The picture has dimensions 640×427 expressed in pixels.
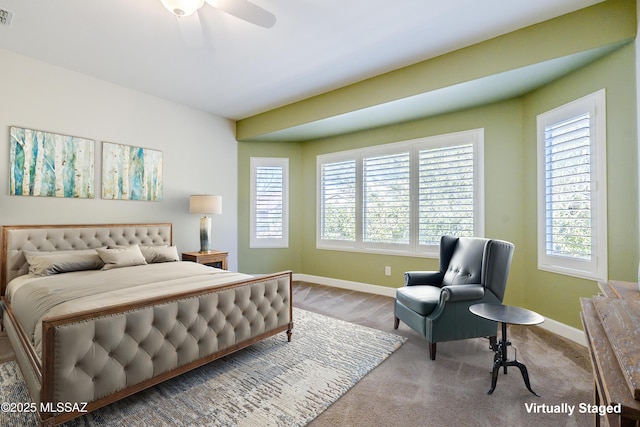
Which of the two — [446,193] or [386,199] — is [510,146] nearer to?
[446,193]

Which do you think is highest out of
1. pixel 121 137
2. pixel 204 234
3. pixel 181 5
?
pixel 181 5

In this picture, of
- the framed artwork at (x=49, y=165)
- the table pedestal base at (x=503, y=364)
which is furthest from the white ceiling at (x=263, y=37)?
the table pedestal base at (x=503, y=364)

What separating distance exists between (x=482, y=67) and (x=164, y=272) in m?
3.77

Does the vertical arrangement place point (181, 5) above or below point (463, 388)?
above

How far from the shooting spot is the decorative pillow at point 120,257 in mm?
3227

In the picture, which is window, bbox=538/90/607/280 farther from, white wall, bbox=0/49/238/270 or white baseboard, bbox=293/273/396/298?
white wall, bbox=0/49/238/270

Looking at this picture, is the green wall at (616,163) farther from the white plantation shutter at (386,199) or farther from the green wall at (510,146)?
the white plantation shutter at (386,199)

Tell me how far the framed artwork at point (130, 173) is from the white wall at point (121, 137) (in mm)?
75

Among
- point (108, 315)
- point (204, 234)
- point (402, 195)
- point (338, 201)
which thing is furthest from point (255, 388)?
point (338, 201)

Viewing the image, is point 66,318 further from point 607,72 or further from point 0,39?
point 607,72

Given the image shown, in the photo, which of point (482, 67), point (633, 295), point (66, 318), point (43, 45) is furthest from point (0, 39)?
point (633, 295)

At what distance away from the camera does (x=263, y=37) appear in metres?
2.88

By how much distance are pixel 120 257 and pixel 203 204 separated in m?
1.35

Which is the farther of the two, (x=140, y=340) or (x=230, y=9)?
(x=230, y=9)
